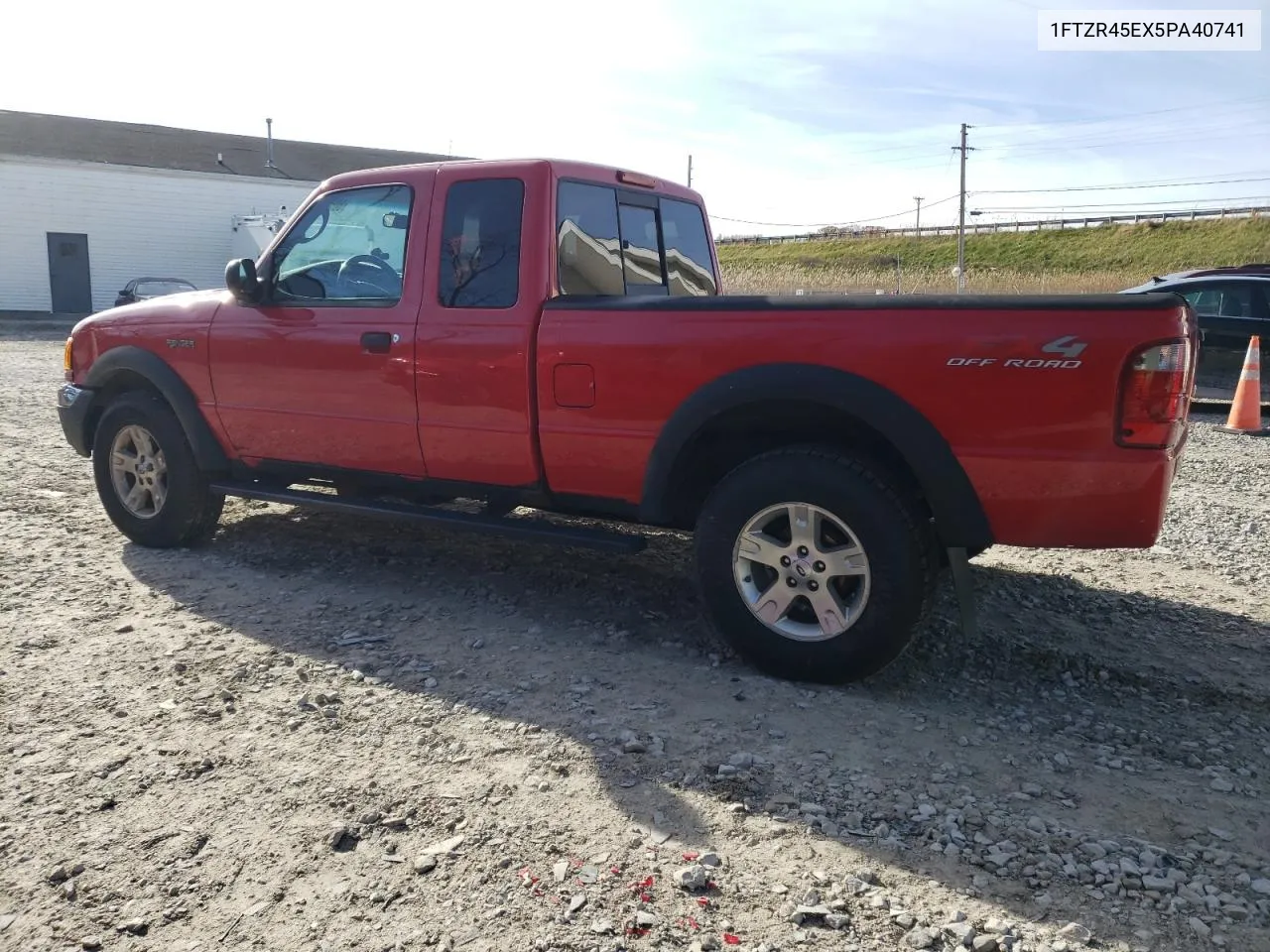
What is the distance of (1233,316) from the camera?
456 inches

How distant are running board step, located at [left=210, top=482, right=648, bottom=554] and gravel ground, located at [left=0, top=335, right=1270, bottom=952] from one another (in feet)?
1.33

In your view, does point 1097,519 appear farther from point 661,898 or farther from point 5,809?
point 5,809

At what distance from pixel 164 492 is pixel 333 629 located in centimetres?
180

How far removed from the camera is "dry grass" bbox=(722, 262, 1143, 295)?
30312mm

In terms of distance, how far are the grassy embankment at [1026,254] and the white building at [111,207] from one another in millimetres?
19652

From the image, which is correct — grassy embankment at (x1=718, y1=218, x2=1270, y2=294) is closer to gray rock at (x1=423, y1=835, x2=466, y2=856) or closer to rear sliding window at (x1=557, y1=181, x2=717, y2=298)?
rear sliding window at (x1=557, y1=181, x2=717, y2=298)

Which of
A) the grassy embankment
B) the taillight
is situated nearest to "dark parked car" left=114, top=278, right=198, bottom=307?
the taillight

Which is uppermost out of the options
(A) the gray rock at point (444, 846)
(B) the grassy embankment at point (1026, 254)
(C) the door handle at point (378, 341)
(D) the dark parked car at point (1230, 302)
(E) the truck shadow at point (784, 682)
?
(B) the grassy embankment at point (1026, 254)

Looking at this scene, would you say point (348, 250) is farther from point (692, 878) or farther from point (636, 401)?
point (692, 878)

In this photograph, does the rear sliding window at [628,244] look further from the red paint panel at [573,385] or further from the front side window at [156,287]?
the front side window at [156,287]

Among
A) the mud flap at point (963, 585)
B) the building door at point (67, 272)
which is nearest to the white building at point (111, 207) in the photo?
the building door at point (67, 272)

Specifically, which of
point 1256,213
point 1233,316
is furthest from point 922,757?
point 1256,213

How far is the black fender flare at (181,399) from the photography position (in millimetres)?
5590

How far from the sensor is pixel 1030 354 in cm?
346
